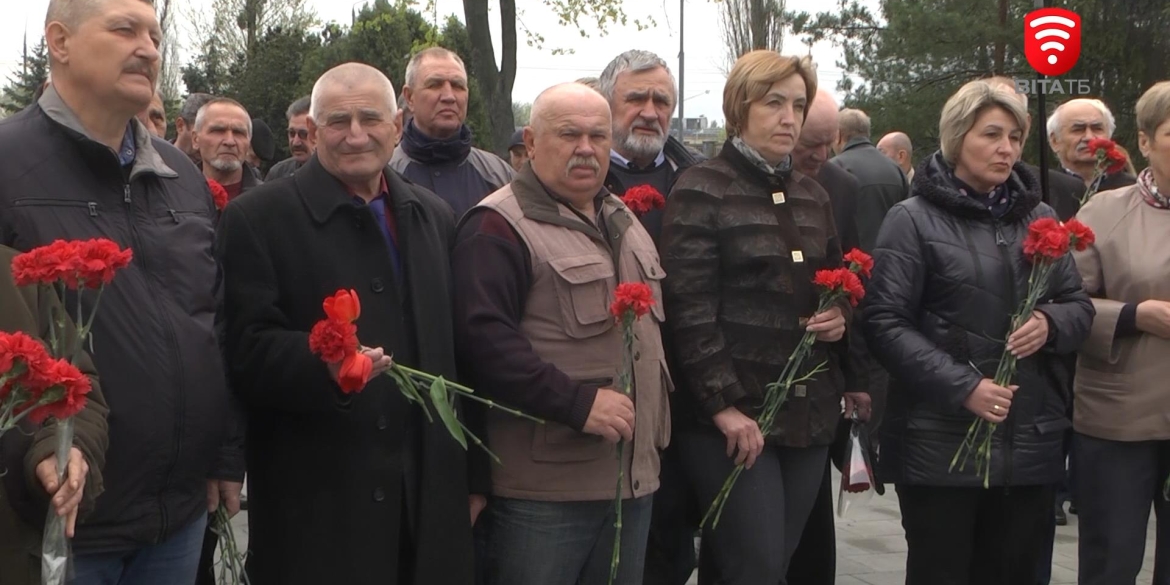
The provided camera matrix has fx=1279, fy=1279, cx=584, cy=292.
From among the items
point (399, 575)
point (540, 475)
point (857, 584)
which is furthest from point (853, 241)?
point (399, 575)

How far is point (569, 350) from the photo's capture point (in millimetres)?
3740

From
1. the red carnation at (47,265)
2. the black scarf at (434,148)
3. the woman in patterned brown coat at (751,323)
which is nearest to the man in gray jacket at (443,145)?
the black scarf at (434,148)

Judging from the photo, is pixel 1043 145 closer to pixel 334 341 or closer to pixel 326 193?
pixel 326 193

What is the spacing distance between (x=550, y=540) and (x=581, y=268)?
0.80m

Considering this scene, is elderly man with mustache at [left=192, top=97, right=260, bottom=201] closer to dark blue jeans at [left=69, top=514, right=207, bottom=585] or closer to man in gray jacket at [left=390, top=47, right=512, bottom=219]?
man in gray jacket at [left=390, top=47, right=512, bottom=219]

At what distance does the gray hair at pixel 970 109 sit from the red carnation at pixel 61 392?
318cm

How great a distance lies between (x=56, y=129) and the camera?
310cm

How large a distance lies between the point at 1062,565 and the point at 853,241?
246cm

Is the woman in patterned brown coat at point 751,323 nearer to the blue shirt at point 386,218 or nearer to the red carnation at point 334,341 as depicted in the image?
the blue shirt at point 386,218

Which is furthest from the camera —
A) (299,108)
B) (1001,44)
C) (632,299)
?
(1001,44)

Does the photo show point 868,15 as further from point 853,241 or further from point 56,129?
point 56,129

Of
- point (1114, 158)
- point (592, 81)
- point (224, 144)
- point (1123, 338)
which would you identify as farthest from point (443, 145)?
point (1114, 158)

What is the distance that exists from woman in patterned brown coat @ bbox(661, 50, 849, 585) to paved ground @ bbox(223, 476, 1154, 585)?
215 centimetres

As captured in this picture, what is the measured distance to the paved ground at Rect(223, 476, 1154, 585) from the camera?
6305mm
